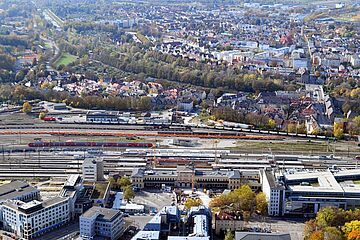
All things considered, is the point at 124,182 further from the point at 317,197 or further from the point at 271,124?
the point at 271,124

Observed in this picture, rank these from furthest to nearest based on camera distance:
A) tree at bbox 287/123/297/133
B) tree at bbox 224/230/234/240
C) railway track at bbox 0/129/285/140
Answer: tree at bbox 287/123/297/133
railway track at bbox 0/129/285/140
tree at bbox 224/230/234/240

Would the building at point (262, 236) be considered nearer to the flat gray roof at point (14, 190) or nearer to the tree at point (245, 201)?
→ the tree at point (245, 201)

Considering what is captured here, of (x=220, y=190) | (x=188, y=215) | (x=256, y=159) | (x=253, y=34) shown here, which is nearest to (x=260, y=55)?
(x=253, y=34)

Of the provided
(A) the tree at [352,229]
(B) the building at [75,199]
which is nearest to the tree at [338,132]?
(A) the tree at [352,229]

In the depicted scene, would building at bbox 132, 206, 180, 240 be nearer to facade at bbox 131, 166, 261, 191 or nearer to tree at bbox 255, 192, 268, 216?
tree at bbox 255, 192, 268, 216

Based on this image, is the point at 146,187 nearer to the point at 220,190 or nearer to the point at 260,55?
the point at 220,190

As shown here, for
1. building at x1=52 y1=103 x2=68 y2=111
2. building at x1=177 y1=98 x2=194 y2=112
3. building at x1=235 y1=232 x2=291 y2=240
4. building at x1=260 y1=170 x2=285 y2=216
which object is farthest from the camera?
building at x1=177 y1=98 x2=194 y2=112

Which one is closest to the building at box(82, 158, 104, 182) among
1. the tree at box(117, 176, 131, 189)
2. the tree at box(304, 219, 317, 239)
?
the tree at box(117, 176, 131, 189)

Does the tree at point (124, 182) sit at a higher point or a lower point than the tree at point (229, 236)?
higher
